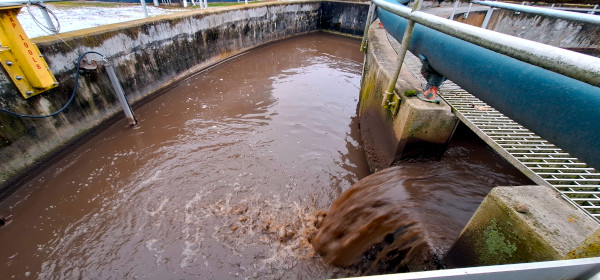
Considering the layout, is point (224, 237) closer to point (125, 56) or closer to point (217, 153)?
point (217, 153)

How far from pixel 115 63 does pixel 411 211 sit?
6.26 meters

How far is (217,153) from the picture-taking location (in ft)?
14.6

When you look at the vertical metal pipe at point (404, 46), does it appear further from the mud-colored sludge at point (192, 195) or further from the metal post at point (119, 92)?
the metal post at point (119, 92)

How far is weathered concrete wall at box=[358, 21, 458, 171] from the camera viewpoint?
2869 millimetres

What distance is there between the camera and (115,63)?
540 centimetres

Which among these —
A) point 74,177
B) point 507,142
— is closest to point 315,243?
point 507,142

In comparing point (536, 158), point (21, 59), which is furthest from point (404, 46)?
point (21, 59)

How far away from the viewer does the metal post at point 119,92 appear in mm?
4449

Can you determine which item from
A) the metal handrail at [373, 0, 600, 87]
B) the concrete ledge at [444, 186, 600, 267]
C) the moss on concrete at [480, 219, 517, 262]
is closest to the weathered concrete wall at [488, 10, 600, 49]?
the metal handrail at [373, 0, 600, 87]

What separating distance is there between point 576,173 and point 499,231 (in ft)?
4.37

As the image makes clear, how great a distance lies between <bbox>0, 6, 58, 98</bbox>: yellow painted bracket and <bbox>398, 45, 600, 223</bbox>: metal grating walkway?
557 centimetres

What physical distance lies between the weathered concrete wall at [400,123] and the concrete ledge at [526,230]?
4.20ft

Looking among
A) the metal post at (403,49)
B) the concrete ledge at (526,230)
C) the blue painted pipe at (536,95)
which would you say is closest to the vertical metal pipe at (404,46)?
the metal post at (403,49)

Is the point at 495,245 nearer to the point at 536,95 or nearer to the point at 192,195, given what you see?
the point at 536,95
